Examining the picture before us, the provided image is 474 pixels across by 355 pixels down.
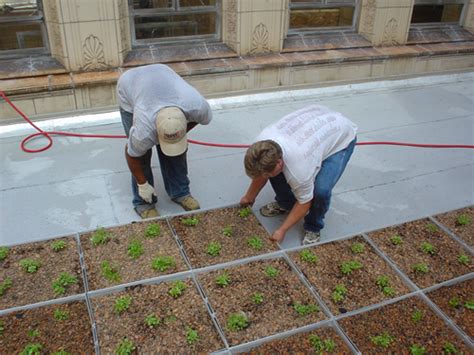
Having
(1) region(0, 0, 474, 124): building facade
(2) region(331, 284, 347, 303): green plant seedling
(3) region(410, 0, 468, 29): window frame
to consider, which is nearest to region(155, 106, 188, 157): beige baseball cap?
(2) region(331, 284, 347, 303): green plant seedling

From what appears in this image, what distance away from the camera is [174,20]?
233 inches

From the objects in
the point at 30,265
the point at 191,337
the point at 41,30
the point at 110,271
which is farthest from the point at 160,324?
the point at 41,30

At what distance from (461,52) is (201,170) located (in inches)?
199

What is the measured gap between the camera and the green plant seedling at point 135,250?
3098mm

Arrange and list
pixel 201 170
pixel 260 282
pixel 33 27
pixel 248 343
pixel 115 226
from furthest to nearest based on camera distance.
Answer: pixel 33 27
pixel 201 170
pixel 115 226
pixel 260 282
pixel 248 343

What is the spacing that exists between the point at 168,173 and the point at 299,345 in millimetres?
1734

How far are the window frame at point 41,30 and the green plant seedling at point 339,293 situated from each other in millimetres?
4435

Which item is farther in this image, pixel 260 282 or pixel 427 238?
pixel 427 238

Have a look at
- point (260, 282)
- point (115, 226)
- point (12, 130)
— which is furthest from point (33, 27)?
point (260, 282)

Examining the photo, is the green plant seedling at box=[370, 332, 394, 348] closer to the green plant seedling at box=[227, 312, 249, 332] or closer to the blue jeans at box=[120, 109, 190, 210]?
the green plant seedling at box=[227, 312, 249, 332]

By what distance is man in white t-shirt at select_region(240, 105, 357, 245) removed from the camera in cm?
291

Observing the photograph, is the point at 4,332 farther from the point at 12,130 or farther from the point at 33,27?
the point at 33,27

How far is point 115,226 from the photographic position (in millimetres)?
3404

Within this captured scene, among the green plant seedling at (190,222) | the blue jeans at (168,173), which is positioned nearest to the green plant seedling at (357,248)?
the green plant seedling at (190,222)
